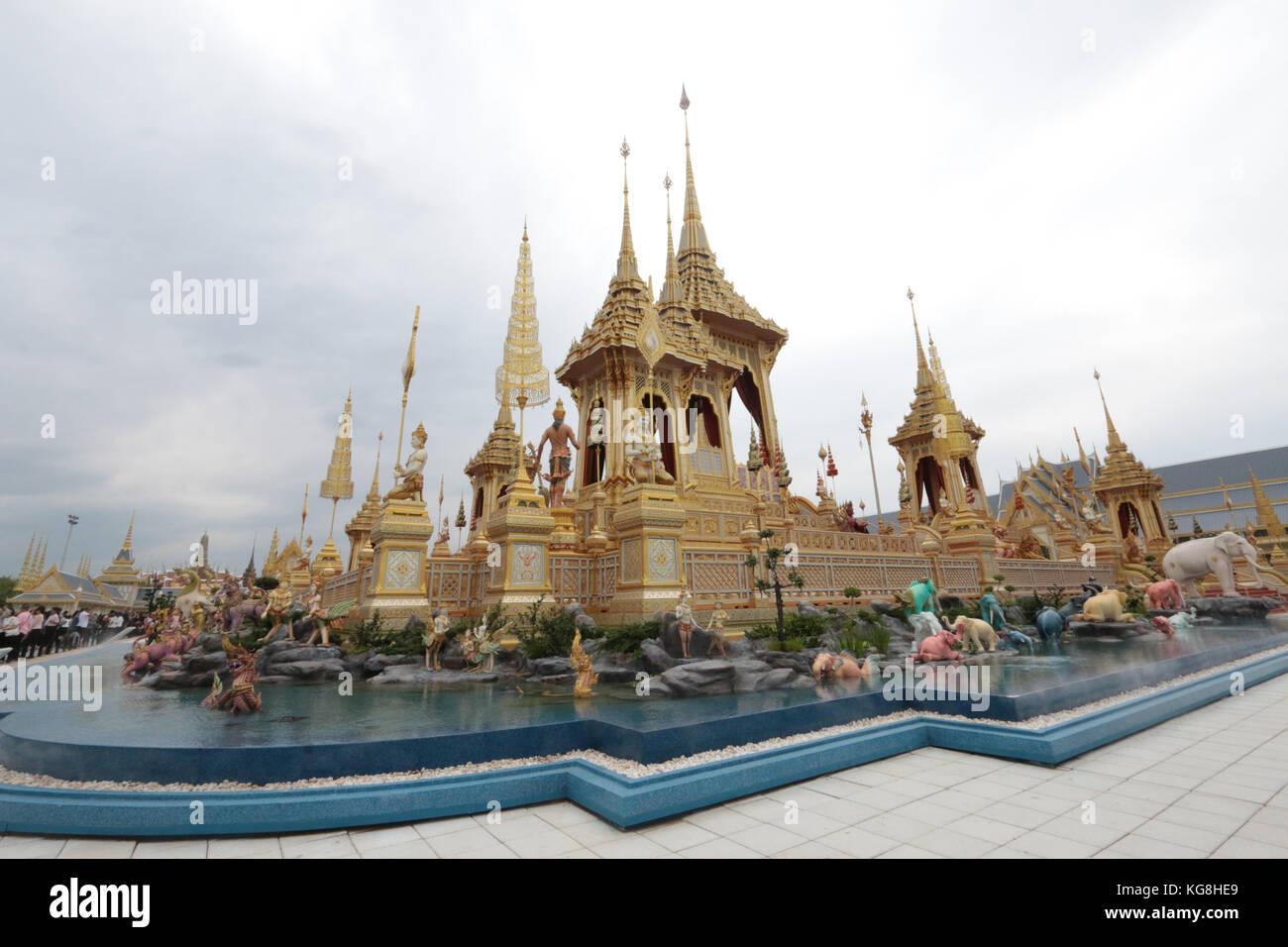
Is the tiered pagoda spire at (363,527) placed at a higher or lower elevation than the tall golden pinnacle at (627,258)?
lower

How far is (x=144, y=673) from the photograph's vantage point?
8367 millimetres

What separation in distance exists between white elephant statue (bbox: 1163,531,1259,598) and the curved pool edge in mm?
19717

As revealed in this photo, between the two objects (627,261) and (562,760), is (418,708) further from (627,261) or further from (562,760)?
(627,261)

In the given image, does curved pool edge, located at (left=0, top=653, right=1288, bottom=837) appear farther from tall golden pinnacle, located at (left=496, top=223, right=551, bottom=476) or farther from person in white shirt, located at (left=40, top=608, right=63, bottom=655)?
person in white shirt, located at (left=40, top=608, right=63, bottom=655)

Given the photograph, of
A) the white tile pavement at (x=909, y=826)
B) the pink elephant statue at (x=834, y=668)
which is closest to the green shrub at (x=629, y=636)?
the pink elephant statue at (x=834, y=668)

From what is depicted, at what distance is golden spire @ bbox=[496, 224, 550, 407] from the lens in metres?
15.0

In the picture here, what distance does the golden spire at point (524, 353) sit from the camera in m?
15.0

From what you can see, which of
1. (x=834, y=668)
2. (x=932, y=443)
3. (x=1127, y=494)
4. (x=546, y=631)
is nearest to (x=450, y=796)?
(x=834, y=668)

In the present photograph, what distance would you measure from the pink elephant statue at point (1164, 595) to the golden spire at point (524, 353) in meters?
18.0

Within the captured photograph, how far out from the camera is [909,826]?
10.5 ft

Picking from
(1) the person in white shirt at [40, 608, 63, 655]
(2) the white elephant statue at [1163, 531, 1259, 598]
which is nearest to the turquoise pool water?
(1) the person in white shirt at [40, 608, 63, 655]

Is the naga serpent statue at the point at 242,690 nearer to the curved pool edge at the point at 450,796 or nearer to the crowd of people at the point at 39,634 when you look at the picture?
the curved pool edge at the point at 450,796

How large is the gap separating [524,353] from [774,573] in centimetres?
962

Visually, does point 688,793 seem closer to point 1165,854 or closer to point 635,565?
point 1165,854
